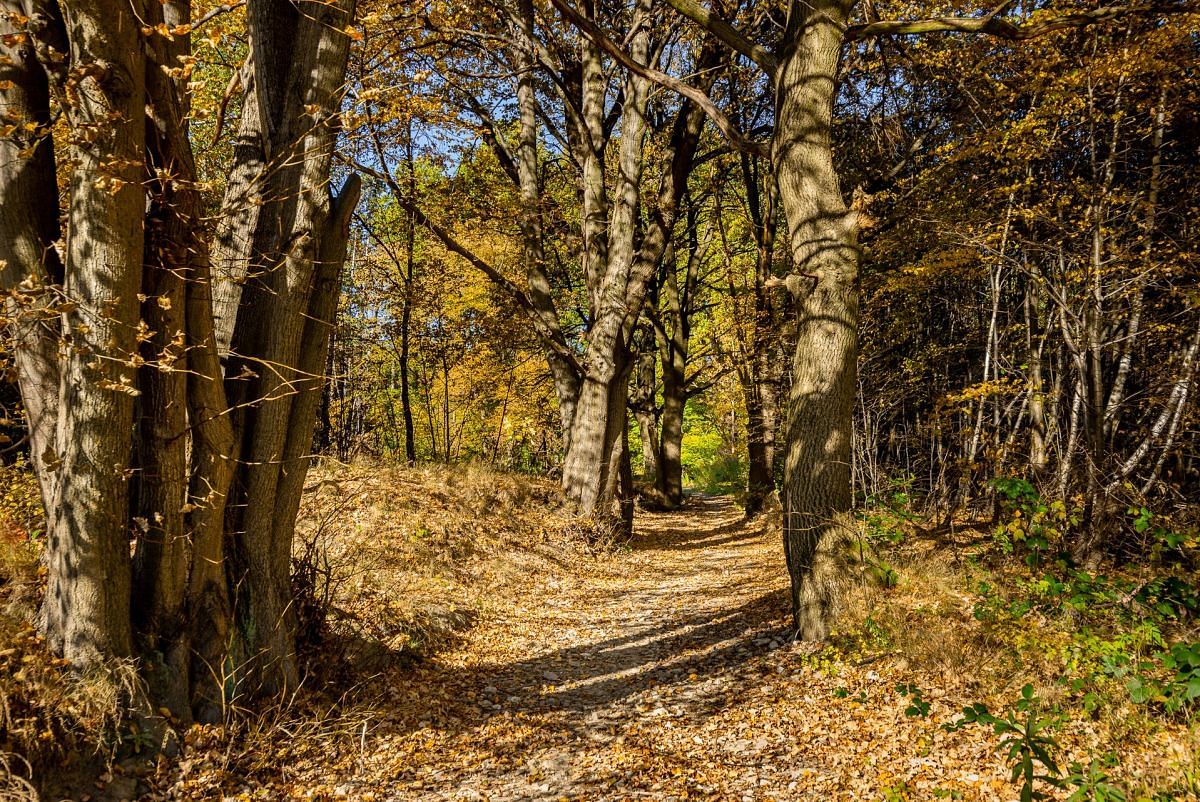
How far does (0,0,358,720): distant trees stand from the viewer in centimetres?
312

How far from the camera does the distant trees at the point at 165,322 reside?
312cm

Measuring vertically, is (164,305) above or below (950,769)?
above

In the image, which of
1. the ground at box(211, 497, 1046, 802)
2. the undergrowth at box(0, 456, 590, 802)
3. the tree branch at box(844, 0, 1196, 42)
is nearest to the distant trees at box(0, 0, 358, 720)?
the undergrowth at box(0, 456, 590, 802)

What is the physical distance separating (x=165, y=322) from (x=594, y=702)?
3.89 m

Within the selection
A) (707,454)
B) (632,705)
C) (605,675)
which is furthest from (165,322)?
(707,454)

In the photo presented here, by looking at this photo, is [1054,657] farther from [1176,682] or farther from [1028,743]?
[1028,743]

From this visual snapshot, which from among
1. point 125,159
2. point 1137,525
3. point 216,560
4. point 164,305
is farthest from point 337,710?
point 1137,525

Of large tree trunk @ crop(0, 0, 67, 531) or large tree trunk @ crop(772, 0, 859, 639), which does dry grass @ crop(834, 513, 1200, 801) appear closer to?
large tree trunk @ crop(772, 0, 859, 639)

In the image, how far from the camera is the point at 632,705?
496 centimetres

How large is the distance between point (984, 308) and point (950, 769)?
10035 mm

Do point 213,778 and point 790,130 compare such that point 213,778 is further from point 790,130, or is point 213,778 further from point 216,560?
point 790,130

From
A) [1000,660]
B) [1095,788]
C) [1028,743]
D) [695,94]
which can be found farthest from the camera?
[695,94]

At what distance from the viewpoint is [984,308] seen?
11.5 metres

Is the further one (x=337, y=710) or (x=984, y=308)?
(x=984, y=308)
